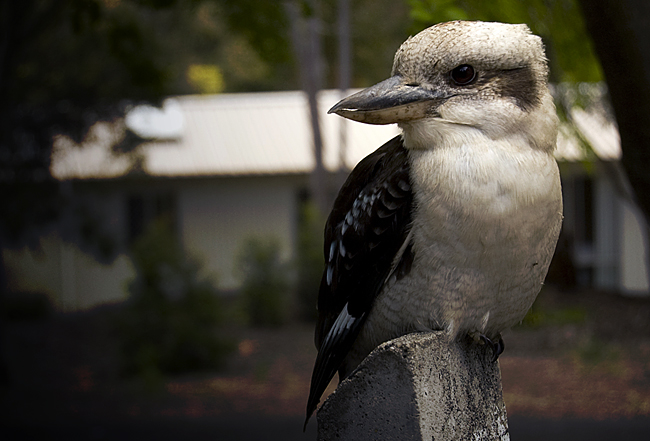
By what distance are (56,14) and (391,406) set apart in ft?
27.5

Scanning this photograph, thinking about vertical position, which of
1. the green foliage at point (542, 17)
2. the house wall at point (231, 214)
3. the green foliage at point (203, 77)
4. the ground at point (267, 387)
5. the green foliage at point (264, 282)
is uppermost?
the green foliage at point (203, 77)

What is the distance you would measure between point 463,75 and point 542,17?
2282 millimetres

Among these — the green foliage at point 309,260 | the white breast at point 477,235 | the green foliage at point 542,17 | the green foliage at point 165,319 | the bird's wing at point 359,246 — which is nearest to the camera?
the white breast at point 477,235

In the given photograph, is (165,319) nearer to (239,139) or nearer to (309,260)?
(309,260)

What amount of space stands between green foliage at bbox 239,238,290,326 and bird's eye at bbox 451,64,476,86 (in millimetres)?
11903

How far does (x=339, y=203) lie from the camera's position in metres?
2.05

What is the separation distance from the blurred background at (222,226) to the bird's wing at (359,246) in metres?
1.03

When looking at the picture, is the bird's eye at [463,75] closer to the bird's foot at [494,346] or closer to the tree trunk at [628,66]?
the bird's foot at [494,346]

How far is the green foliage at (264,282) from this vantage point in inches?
529

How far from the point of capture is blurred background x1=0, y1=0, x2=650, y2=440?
13.8ft

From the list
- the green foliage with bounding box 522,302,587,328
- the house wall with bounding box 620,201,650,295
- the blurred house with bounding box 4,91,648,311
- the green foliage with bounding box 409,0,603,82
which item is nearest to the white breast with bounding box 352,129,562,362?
the green foliage with bounding box 409,0,603,82

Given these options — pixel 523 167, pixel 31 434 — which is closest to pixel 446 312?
pixel 523 167

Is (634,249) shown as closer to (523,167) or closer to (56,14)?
(56,14)

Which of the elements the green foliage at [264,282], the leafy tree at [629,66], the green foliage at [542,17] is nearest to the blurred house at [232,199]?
the green foliage at [264,282]
